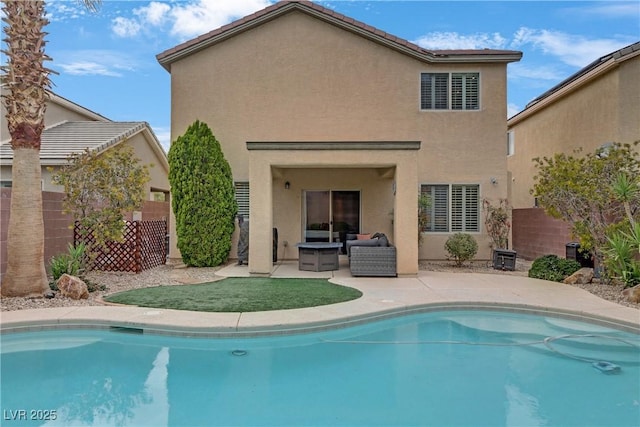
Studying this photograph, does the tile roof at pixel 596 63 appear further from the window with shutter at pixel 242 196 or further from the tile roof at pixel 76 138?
the tile roof at pixel 76 138

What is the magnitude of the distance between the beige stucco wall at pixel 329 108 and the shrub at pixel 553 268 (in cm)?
312

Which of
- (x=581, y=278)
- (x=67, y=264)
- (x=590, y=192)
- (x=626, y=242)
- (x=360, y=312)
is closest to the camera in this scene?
(x=360, y=312)

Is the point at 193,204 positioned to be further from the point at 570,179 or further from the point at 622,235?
the point at 622,235

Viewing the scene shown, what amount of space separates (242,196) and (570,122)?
14628 millimetres

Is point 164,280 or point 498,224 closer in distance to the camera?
point 164,280

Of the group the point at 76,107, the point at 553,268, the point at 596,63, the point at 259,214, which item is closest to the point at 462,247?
the point at 553,268

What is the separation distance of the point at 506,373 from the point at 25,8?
453 inches

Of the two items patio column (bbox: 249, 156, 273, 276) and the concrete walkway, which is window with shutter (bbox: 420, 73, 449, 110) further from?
the concrete walkway

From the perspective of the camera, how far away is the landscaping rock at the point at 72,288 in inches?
359

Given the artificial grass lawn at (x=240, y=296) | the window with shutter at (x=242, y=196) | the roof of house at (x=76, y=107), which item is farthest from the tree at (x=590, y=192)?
the roof of house at (x=76, y=107)

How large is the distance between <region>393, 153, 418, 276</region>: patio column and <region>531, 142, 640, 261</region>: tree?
3484mm

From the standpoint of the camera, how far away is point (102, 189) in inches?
438

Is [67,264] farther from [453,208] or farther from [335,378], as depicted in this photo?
[453,208]

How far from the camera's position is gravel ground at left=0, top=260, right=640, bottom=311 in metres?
8.66
